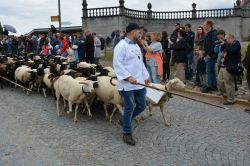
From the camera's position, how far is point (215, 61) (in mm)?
12273

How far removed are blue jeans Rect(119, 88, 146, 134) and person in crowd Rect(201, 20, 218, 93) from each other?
5236mm

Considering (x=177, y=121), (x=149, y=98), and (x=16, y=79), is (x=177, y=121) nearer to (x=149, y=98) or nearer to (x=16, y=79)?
(x=149, y=98)

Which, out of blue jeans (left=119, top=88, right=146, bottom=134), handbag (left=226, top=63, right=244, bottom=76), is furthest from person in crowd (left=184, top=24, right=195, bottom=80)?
blue jeans (left=119, top=88, right=146, bottom=134)

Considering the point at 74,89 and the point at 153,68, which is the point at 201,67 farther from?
the point at 74,89

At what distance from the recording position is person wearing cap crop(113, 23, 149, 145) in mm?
7188

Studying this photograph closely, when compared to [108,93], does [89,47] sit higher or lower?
higher

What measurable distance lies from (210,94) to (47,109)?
4771mm

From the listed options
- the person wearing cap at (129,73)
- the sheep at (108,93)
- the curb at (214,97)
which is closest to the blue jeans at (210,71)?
the curb at (214,97)

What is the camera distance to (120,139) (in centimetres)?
782

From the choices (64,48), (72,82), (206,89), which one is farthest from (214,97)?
(64,48)

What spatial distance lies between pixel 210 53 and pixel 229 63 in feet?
4.82

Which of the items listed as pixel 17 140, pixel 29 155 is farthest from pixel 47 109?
pixel 29 155

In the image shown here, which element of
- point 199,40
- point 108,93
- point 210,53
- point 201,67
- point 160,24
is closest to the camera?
point 108,93

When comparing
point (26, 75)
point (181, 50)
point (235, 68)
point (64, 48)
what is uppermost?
point (64, 48)
